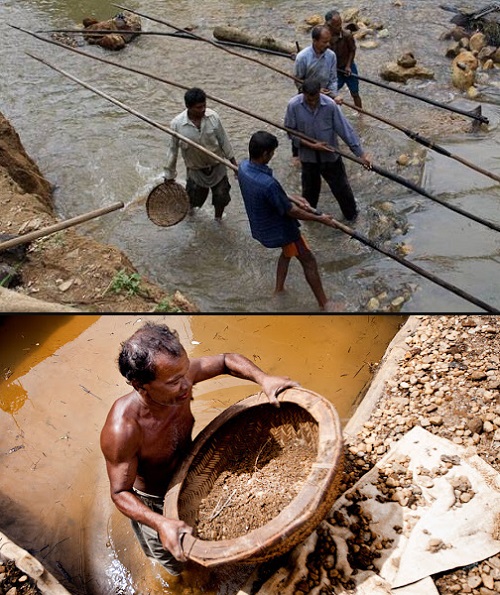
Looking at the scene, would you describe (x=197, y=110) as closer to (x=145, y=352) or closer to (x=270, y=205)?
(x=270, y=205)

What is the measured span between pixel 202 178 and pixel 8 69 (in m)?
5.74

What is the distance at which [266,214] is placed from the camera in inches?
180

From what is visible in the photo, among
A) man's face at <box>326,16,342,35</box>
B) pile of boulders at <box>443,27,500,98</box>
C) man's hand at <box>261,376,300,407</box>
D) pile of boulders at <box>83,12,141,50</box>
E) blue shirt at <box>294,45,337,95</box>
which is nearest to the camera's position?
man's hand at <box>261,376,300,407</box>

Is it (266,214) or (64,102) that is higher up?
(266,214)

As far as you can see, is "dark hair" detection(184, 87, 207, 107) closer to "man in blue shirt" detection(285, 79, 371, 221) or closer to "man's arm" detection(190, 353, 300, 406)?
"man in blue shirt" detection(285, 79, 371, 221)

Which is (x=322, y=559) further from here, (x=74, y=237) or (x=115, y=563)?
(x=74, y=237)

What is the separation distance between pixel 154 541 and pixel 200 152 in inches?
132

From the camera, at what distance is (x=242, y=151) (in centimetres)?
766

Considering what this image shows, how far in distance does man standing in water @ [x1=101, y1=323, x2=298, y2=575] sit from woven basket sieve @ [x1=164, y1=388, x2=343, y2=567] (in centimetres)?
10

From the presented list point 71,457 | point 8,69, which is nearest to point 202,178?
point 71,457

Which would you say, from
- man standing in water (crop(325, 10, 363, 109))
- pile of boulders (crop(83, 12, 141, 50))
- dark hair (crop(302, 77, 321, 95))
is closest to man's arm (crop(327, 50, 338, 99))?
man standing in water (crop(325, 10, 363, 109))

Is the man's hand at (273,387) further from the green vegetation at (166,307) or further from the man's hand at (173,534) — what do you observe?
the green vegetation at (166,307)

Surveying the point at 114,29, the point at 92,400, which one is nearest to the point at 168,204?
the point at 92,400

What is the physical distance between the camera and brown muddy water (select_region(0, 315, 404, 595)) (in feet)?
12.6
